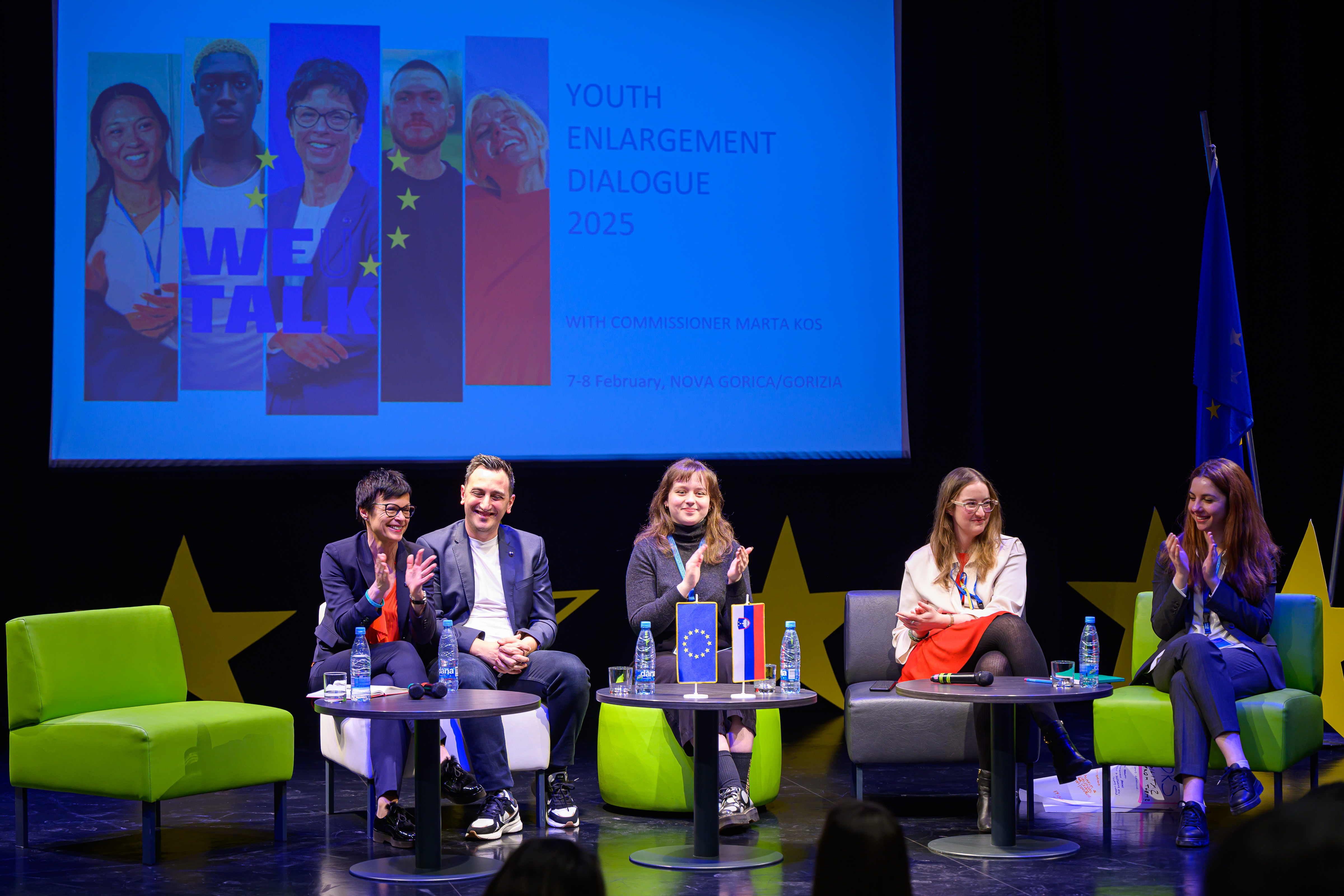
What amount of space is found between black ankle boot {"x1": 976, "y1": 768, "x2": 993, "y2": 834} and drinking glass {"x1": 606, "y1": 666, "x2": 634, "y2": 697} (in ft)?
3.90

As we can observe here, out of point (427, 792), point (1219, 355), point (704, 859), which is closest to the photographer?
point (427, 792)

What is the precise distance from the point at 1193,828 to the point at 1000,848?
562 mm

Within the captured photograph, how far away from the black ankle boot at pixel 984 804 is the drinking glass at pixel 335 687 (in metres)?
1.96

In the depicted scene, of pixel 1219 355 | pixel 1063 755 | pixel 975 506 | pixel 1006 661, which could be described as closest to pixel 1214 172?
pixel 1219 355

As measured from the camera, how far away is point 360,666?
3914 millimetres

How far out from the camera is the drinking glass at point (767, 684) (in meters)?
3.74

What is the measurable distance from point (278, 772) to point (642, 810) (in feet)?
3.88

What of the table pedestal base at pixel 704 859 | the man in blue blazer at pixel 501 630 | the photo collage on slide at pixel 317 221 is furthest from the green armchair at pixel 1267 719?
the photo collage on slide at pixel 317 221

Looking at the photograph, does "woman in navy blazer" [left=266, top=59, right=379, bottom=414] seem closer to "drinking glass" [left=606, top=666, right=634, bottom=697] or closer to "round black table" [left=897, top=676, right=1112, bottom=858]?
"drinking glass" [left=606, top=666, right=634, bottom=697]

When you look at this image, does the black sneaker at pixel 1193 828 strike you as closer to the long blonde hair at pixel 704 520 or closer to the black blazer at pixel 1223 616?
the black blazer at pixel 1223 616

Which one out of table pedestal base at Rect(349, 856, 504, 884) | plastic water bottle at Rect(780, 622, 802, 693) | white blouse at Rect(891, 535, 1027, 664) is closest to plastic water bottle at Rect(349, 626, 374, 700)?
table pedestal base at Rect(349, 856, 504, 884)

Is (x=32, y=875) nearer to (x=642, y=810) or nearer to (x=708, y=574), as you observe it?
(x=642, y=810)

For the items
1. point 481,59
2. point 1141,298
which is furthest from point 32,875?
point 1141,298

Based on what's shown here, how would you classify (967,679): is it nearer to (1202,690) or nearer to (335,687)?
(1202,690)
